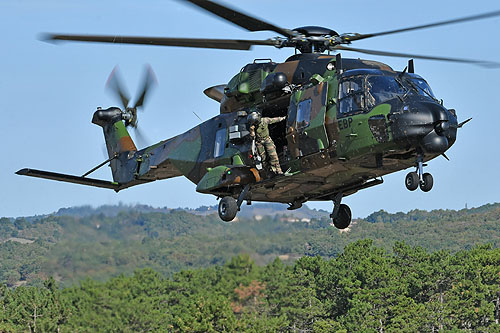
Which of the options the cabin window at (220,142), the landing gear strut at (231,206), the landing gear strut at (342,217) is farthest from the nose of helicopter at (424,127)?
the cabin window at (220,142)

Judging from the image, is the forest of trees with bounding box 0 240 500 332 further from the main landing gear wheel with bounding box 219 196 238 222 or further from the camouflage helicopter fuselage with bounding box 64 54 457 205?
the main landing gear wheel with bounding box 219 196 238 222

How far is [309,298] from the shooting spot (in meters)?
77.6

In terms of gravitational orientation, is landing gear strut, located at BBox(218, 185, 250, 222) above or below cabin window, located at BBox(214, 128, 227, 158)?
below

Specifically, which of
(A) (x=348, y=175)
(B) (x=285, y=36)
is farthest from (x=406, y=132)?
(B) (x=285, y=36)

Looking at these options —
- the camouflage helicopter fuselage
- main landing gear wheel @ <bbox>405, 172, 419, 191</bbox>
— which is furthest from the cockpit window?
main landing gear wheel @ <bbox>405, 172, 419, 191</bbox>

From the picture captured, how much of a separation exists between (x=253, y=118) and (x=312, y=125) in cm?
134

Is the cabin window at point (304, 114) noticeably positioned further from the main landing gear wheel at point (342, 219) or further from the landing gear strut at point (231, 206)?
the main landing gear wheel at point (342, 219)

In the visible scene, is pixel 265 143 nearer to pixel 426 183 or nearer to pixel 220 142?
pixel 220 142

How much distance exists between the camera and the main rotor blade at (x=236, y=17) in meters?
16.5

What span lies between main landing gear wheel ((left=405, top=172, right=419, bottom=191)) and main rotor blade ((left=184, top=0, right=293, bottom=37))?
419 centimetres

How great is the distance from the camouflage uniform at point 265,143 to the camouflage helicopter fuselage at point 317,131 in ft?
0.71

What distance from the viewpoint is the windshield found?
1755cm

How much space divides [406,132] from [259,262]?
11.1 meters

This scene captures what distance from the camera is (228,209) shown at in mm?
19562
